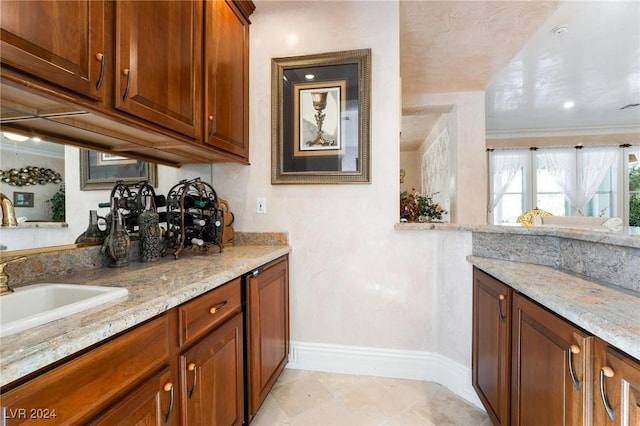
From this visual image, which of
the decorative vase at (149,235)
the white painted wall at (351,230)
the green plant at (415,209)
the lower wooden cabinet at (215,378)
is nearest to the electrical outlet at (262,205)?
the white painted wall at (351,230)

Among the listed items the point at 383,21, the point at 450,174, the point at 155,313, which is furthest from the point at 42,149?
the point at 450,174

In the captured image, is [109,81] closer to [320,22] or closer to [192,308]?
[192,308]

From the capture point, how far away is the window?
18.2 feet

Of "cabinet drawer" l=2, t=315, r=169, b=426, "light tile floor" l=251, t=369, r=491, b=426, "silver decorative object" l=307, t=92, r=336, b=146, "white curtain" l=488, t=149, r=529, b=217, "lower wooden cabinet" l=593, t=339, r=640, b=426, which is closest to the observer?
"cabinet drawer" l=2, t=315, r=169, b=426

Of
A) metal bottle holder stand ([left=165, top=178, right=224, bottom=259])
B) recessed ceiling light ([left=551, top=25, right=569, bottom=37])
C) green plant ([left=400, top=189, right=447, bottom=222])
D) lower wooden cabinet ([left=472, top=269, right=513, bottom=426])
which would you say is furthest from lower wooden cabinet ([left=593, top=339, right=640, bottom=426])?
recessed ceiling light ([left=551, top=25, right=569, bottom=37])

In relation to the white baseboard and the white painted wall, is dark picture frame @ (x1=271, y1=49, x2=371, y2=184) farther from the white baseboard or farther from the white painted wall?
the white baseboard

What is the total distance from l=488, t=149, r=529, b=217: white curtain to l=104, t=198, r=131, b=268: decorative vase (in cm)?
639

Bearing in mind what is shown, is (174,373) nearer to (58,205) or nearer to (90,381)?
(90,381)

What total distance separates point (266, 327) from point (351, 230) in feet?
2.72

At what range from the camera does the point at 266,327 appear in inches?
62.2

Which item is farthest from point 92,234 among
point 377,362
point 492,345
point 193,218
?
point 492,345

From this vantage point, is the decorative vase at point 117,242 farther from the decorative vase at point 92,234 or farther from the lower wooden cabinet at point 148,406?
the lower wooden cabinet at point 148,406

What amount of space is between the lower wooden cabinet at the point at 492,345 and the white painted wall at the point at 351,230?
0.66 ft

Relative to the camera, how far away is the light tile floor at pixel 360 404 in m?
1.51
